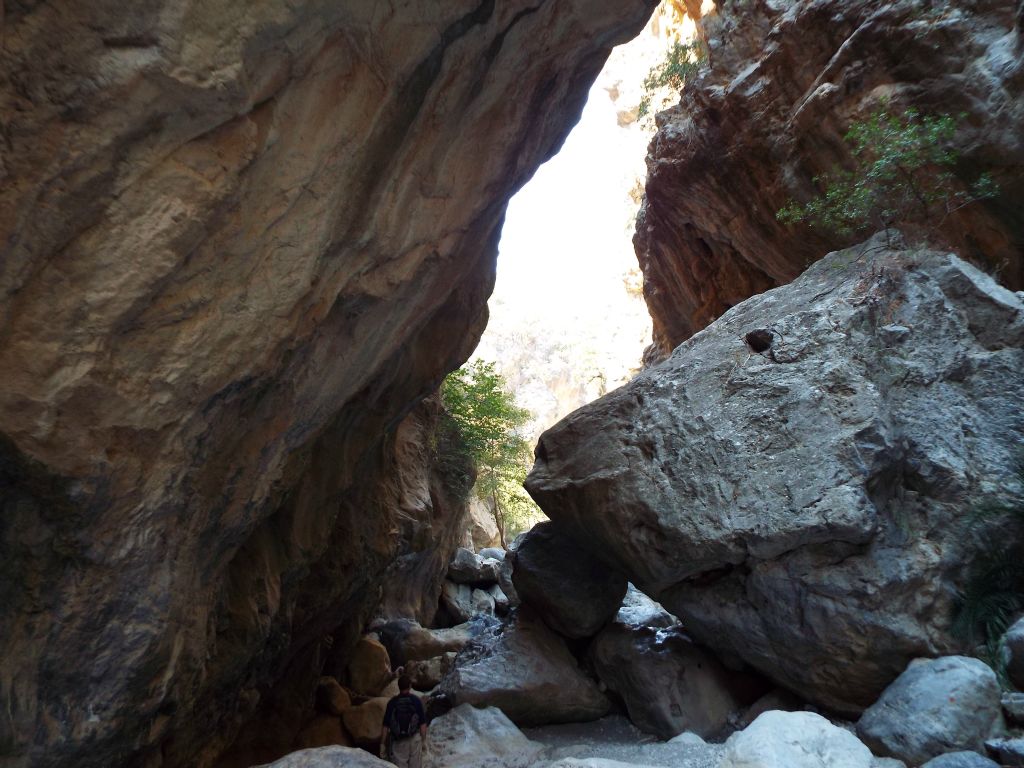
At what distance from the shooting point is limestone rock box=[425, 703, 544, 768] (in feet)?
30.5

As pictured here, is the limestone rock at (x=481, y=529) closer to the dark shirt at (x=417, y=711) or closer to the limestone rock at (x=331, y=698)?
the limestone rock at (x=331, y=698)

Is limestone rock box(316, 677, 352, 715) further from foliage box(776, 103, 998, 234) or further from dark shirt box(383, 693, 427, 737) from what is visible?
foliage box(776, 103, 998, 234)

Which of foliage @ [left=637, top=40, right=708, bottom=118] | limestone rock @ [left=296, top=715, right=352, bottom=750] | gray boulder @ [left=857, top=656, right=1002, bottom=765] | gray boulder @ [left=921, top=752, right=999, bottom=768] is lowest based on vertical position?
gray boulder @ [left=921, top=752, right=999, bottom=768]

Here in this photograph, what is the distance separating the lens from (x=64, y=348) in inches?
178

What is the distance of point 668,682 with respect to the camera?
10727 mm

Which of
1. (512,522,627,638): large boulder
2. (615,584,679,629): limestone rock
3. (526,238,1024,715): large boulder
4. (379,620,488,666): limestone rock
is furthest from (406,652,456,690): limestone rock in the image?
(526,238,1024,715): large boulder

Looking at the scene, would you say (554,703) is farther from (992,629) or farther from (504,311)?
(504,311)

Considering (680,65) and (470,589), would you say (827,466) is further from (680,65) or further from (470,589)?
(470,589)

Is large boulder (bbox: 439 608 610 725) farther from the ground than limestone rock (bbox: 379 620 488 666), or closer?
closer

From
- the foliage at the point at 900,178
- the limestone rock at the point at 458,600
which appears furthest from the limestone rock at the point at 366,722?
the foliage at the point at 900,178

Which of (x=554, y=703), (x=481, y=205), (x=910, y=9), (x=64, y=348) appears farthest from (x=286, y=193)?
(x=910, y=9)

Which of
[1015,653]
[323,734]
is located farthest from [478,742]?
[1015,653]

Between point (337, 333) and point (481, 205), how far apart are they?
2.05 m

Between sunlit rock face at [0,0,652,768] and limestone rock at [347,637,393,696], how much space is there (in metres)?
6.57
